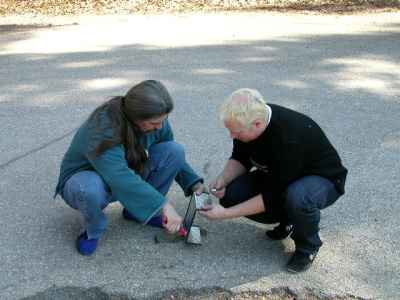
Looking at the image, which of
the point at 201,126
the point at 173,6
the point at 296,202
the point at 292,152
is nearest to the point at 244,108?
the point at 292,152

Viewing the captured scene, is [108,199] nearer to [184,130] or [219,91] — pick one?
[184,130]

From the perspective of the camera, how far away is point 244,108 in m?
2.59

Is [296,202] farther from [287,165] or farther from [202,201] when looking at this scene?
[202,201]

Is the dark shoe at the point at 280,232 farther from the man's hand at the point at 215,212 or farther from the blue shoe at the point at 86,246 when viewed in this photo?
the blue shoe at the point at 86,246

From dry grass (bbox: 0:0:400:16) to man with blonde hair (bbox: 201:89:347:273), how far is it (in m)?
6.54

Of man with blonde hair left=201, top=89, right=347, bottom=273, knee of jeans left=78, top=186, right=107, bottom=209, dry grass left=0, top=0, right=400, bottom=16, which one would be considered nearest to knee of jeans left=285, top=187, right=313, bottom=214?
man with blonde hair left=201, top=89, right=347, bottom=273

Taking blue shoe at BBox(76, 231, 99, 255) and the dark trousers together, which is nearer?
the dark trousers

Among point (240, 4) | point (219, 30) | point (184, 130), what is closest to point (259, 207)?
Answer: point (184, 130)

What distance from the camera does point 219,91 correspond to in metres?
5.50

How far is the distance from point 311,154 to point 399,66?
154 inches

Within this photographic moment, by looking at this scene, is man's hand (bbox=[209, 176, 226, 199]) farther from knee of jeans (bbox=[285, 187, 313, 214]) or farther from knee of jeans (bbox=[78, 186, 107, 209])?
knee of jeans (bbox=[78, 186, 107, 209])

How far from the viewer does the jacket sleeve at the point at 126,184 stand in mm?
2807

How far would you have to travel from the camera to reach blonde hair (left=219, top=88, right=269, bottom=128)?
8.48 ft

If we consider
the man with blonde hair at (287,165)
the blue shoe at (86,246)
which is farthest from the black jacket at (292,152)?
the blue shoe at (86,246)
